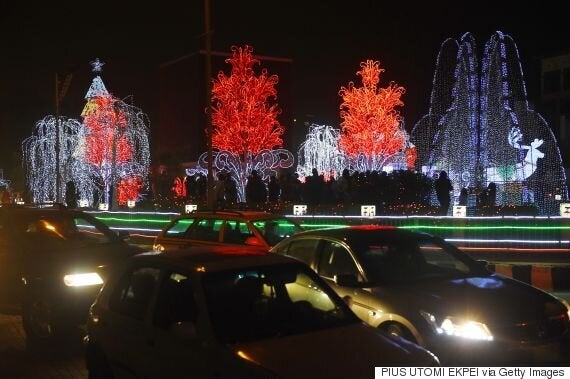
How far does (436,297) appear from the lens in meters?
6.38

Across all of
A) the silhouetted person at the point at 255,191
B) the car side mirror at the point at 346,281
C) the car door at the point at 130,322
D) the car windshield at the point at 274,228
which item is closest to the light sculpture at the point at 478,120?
the silhouetted person at the point at 255,191

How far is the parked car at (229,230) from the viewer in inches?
461

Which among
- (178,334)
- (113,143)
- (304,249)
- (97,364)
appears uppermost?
(113,143)

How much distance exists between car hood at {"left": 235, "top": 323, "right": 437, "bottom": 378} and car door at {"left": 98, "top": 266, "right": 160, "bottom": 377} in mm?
1102

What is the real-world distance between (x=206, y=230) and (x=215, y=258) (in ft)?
23.0

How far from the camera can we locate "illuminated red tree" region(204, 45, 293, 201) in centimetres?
3694

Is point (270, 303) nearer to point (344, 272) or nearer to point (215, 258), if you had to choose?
point (215, 258)

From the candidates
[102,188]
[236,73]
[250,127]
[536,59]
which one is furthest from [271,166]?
[536,59]

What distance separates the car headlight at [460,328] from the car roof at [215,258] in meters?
1.58

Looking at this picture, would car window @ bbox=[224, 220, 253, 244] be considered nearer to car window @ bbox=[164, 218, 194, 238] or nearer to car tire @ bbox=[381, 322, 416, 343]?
car window @ bbox=[164, 218, 194, 238]

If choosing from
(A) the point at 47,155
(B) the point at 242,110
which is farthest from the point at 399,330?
(A) the point at 47,155

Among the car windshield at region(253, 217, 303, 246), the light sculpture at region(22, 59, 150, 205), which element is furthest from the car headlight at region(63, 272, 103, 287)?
the light sculpture at region(22, 59, 150, 205)

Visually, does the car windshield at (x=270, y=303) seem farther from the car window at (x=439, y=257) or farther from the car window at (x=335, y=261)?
the car window at (x=439, y=257)

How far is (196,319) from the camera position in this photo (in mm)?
4809
